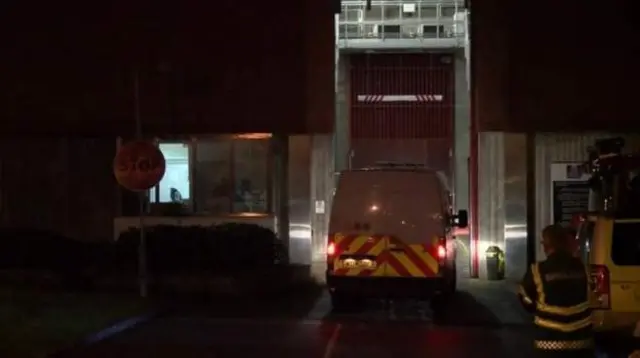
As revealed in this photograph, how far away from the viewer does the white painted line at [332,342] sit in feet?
37.6

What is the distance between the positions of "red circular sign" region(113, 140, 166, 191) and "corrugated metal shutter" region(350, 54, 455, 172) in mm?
9448

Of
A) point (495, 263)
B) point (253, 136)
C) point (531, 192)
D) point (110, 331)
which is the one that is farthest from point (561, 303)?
point (253, 136)

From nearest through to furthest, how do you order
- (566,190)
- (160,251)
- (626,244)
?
(626,244) → (160,251) → (566,190)

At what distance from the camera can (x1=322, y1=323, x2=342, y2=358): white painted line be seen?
11.4 m

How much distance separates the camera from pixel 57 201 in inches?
837

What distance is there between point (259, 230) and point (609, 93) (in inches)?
303

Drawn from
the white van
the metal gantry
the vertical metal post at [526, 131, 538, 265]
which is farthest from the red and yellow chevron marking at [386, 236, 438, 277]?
the metal gantry

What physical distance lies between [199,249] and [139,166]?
3268 millimetres

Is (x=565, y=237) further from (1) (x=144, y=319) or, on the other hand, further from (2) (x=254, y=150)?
(2) (x=254, y=150)

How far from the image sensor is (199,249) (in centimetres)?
1828

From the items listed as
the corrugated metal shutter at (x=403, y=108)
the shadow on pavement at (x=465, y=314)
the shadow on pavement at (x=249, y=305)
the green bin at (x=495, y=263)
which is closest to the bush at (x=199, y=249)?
the shadow on pavement at (x=249, y=305)

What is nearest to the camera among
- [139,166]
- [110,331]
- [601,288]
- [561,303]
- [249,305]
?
[561,303]

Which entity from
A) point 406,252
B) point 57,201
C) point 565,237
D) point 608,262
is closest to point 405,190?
point 406,252

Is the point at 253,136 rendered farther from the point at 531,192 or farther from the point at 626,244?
the point at 626,244
